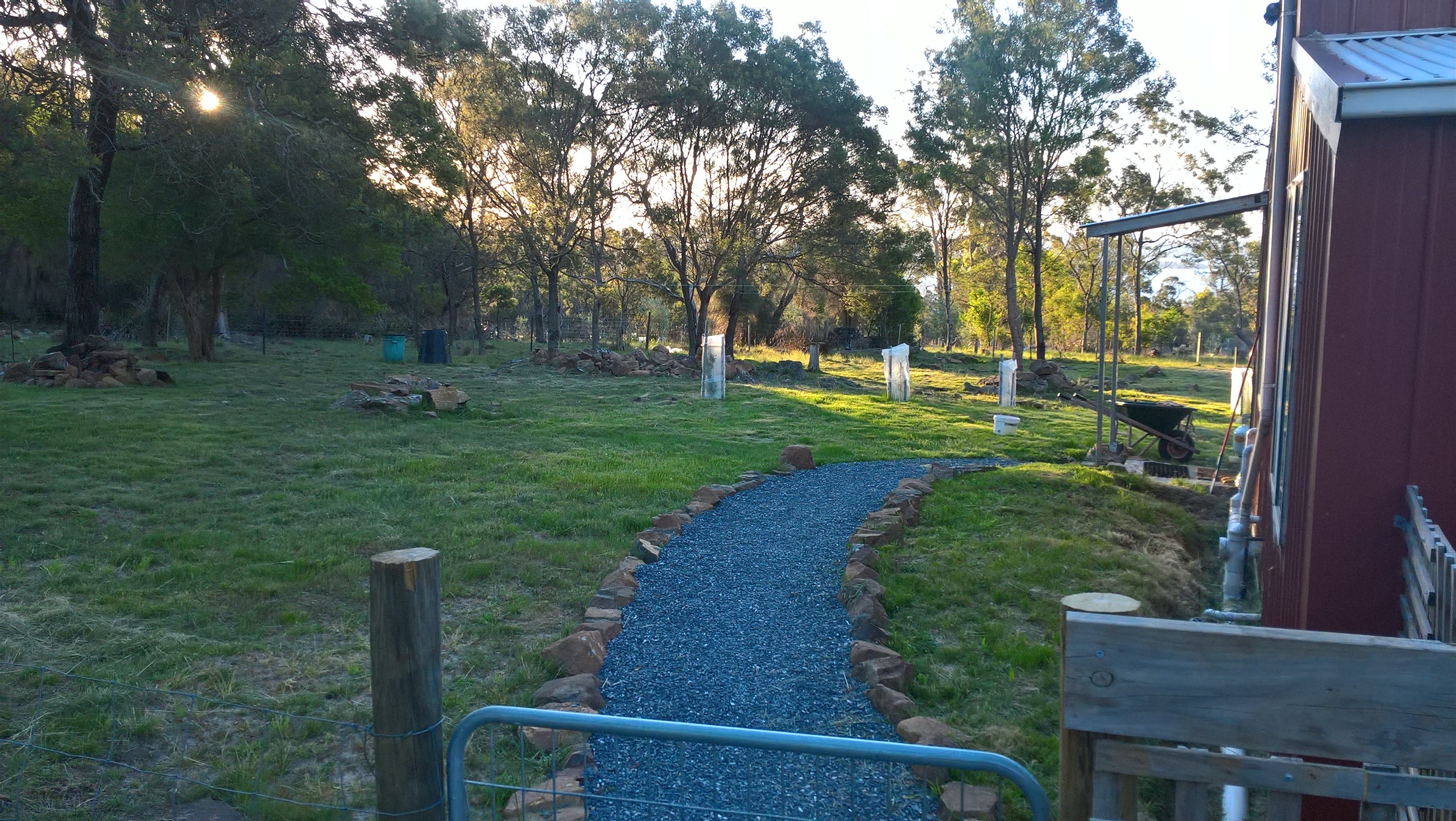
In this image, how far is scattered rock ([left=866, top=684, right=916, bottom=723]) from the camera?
3850 millimetres

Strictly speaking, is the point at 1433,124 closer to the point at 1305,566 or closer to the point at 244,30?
the point at 1305,566

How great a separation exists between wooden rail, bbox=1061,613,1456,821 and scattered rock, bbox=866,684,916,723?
224 centimetres

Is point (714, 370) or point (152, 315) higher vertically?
point (152, 315)

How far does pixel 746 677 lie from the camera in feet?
14.1

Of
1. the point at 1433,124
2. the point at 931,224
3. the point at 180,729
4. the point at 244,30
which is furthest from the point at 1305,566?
the point at 931,224

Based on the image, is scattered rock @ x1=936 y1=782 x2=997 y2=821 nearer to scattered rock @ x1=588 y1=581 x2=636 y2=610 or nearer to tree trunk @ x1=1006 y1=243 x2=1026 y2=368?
scattered rock @ x1=588 y1=581 x2=636 y2=610

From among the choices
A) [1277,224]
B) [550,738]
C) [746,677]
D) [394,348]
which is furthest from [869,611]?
[394,348]

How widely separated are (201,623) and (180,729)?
1260mm

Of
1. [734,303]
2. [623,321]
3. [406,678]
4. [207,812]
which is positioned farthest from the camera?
[623,321]

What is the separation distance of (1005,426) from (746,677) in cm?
1038

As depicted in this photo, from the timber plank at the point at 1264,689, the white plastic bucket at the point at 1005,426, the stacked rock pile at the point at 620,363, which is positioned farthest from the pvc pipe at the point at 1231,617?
the stacked rock pile at the point at 620,363

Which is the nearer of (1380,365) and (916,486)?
(1380,365)

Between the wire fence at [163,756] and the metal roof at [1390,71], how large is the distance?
3.76m

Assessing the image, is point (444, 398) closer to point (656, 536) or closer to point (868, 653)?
point (656, 536)
